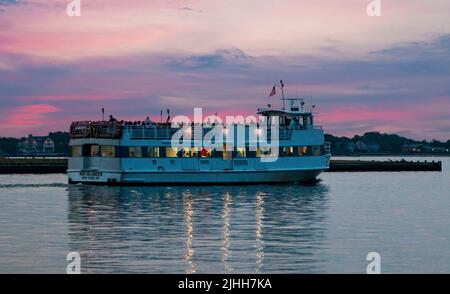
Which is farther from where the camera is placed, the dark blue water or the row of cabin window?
the row of cabin window

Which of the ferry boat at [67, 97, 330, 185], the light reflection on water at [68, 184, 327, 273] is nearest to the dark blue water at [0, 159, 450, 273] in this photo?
the light reflection on water at [68, 184, 327, 273]

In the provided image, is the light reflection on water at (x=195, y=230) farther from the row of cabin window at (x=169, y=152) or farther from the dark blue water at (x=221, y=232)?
the row of cabin window at (x=169, y=152)

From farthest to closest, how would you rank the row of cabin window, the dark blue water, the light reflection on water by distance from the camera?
the row of cabin window, the light reflection on water, the dark blue water

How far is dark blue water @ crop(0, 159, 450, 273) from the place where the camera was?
26111 mm

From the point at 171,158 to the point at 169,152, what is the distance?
561 mm

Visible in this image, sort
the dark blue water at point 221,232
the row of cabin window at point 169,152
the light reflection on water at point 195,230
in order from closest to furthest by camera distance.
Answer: the dark blue water at point 221,232
the light reflection on water at point 195,230
the row of cabin window at point 169,152

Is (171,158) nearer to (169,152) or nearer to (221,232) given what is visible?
(169,152)

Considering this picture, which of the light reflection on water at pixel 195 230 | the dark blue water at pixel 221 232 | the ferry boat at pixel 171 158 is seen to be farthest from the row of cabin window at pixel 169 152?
the dark blue water at pixel 221 232

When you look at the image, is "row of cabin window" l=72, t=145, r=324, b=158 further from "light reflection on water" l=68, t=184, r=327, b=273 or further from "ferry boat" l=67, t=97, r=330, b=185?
"light reflection on water" l=68, t=184, r=327, b=273

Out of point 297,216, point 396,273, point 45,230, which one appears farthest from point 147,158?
point 396,273

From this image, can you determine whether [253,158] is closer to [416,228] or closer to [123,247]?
[416,228]

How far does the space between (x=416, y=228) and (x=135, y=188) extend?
34568 millimetres

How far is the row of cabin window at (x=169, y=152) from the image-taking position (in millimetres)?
68375

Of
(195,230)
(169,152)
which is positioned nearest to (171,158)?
(169,152)
